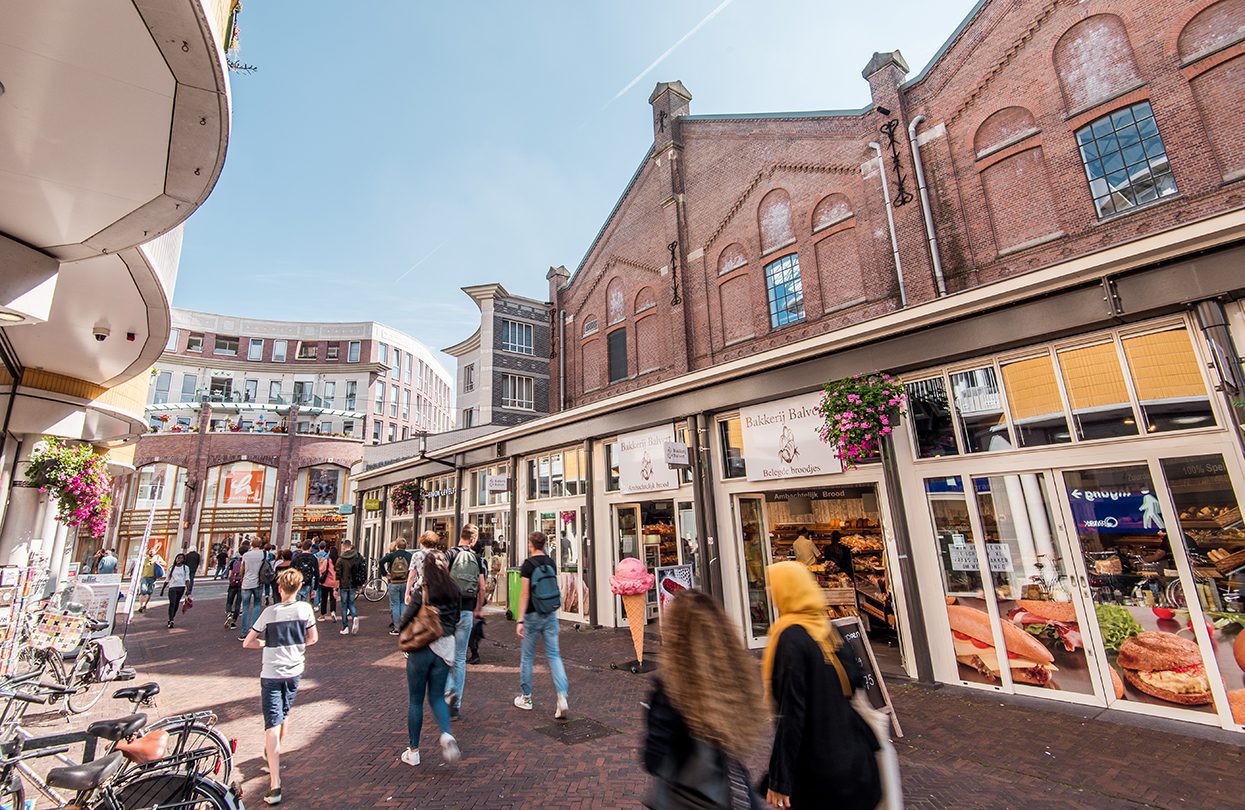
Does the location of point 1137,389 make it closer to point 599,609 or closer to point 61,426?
point 599,609

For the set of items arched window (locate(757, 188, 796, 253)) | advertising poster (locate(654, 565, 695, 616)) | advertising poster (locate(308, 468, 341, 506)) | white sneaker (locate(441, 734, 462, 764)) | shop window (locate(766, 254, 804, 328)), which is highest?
arched window (locate(757, 188, 796, 253))

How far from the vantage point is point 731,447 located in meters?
10.2

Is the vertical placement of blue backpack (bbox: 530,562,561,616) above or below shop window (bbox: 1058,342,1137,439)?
below

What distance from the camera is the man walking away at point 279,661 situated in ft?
14.3

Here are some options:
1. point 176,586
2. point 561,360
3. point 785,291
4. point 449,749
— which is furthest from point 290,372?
point 449,749

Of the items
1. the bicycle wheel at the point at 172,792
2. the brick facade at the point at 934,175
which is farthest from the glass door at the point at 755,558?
the bicycle wheel at the point at 172,792

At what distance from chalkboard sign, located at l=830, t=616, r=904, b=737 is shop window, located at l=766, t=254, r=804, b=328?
9431mm

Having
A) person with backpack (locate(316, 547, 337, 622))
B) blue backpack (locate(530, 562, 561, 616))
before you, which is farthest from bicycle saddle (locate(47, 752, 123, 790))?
person with backpack (locate(316, 547, 337, 622))

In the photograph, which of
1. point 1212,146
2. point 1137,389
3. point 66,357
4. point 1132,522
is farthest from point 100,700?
point 1212,146

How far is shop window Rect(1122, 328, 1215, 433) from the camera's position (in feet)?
18.9

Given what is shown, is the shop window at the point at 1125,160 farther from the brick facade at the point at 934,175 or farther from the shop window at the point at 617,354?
the shop window at the point at 617,354

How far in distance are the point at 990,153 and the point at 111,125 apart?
528 inches

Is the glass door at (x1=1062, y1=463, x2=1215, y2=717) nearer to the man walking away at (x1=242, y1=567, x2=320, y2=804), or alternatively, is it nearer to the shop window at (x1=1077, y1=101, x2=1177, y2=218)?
the shop window at (x1=1077, y1=101, x2=1177, y2=218)

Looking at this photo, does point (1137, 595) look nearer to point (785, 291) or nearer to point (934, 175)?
point (934, 175)
